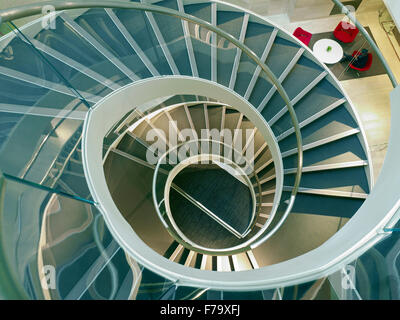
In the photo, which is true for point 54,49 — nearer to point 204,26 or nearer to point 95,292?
point 204,26

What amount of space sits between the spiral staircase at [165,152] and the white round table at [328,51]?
1.49 m

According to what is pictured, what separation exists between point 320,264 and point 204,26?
3788 mm

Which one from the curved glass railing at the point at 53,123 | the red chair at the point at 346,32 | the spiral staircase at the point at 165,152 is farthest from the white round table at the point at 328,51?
the curved glass railing at the point at 53,123

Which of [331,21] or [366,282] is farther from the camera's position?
[331,21]

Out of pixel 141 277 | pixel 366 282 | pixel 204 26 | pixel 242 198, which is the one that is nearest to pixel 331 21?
pixel 204 26

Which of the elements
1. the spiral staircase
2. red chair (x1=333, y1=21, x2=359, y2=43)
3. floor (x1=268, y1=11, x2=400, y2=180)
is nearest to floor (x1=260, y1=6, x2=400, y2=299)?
A: floor (x1=268, y1=11, x2=400, y2=180)

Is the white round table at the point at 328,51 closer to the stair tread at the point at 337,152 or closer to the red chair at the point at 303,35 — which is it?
A: the red chair at the point at 303,35

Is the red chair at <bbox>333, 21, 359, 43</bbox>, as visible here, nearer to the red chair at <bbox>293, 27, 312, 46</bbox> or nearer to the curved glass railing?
the red chair at <bbox>293, 27, 312, 46</bbox>

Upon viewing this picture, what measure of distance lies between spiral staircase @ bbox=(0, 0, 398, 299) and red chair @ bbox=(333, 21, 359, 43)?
2322 millimetres

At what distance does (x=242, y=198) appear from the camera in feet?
25.9

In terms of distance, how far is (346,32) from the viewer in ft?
22.8

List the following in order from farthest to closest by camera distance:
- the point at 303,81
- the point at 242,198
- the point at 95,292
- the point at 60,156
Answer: the point at 242,198 → the point at 303,81 → the point at 60,156 → the point at 95,292
